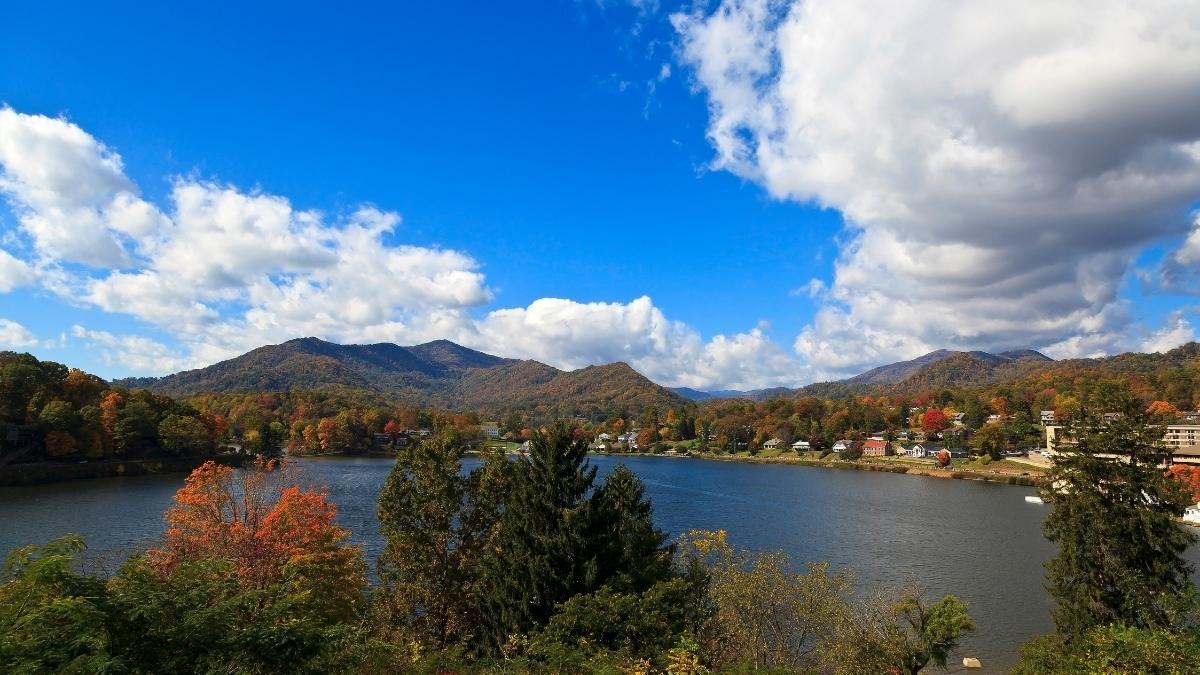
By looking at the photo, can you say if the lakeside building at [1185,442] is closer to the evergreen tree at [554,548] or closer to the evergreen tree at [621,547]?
the evergreen tree at [621,547]

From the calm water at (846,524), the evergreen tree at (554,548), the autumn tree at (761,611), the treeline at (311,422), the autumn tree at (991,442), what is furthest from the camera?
the treeline at (311,422)

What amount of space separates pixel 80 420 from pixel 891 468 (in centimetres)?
12913

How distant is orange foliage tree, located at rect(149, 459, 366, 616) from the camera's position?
21328mm

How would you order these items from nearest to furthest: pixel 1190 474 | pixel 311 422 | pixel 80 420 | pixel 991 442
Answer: pixel 1190 474
pixel 80 420
pixel 991 442
pixel 311 422

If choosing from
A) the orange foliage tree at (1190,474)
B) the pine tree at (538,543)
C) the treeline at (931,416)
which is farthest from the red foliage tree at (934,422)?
the pine tree at (538,543)

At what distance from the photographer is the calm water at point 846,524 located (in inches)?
1465

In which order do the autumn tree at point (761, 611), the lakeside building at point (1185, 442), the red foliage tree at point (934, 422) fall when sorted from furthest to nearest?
the red foliage tree at point (934, 422)
the lakeside building at point (1185, 442)
the autumn tree at point (761, 611)

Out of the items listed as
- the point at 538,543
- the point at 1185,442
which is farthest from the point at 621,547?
the point at 1185,442

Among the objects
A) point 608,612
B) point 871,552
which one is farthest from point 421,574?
point 871,552

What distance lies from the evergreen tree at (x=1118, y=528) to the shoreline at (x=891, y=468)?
58305 mm

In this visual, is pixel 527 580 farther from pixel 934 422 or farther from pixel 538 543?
pixel 934 422

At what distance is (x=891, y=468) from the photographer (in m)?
119

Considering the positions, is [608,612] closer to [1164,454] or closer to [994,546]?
[1164,454]

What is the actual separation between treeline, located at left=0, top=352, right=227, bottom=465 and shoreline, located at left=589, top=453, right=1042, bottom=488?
108 metres
